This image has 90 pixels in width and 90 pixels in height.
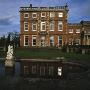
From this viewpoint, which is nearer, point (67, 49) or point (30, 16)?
point (67, 49)

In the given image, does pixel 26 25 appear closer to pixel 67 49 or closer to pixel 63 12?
pixel 63 12

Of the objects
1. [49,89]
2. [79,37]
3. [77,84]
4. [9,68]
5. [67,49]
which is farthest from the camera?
[79,37]

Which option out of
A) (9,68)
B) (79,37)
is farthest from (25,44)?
(9,68)

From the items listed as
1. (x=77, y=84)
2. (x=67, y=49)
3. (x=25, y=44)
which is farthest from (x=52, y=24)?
(x=77, y=84)

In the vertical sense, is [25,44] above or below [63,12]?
below

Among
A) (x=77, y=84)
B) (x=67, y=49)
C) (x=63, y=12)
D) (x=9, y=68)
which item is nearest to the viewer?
(x=77, y=84)

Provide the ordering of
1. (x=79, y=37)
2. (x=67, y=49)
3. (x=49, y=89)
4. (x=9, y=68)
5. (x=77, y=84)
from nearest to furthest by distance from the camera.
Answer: (x=49, y=89) → (x=77, y=84) → (x=9, y=68) → (x=67, y=49) → (x=79, y=37)

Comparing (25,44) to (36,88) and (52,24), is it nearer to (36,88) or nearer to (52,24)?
(52,24)

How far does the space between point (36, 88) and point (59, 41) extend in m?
54.0

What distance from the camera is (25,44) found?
66688 millimetres

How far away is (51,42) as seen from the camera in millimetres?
66375

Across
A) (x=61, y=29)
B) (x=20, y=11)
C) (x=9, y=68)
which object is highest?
(x=20, y=11)

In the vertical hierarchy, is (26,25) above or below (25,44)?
above

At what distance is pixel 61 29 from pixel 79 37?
28.4ft
